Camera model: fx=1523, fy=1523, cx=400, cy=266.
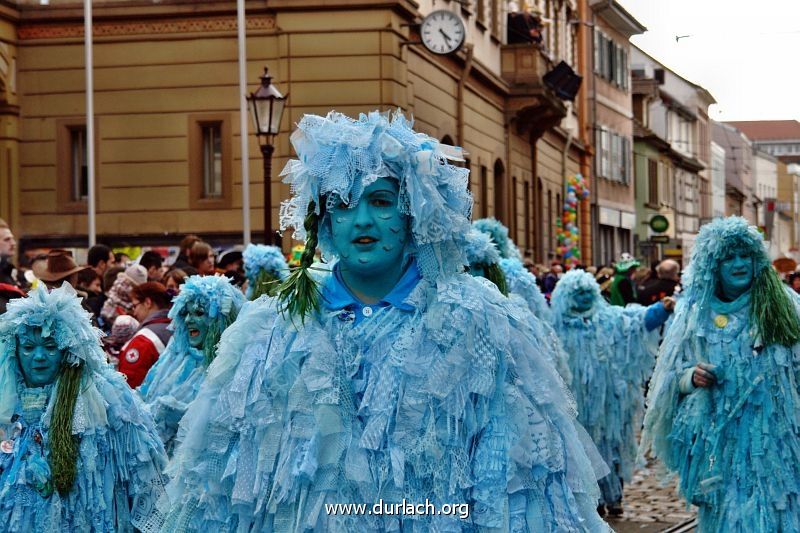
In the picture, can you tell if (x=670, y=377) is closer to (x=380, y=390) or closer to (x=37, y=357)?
(x=37, y=357)

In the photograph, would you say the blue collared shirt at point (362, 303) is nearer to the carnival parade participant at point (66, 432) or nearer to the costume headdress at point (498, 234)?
the carnival parade participant at point (66, 432)

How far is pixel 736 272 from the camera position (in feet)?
26.1

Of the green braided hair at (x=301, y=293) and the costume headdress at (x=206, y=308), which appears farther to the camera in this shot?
the costume headdress at (x=206, y=308)

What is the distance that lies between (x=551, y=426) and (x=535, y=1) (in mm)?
33290

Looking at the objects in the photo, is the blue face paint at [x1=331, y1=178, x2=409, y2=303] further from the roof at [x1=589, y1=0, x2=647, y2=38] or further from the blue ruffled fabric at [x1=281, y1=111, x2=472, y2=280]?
the roof at [x1=589, y1=0, x2=647, y2=38]

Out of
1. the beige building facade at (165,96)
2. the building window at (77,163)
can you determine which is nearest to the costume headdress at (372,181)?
the beige building facade at (165,96)

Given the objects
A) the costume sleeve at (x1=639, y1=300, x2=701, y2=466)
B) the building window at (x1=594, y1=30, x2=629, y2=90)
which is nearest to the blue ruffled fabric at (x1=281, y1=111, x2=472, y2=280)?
the costume sleeve at (x1=639, y1=300, x2=701, y2=466)

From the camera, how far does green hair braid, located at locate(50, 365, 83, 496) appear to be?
627 centimetres

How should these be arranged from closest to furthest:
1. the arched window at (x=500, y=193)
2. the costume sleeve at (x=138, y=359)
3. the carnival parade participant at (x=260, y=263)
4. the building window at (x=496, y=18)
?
the costume sleeve at (x=138, y=359)
the carnival parade participant at (x=260, y=263)
the building window at (x=496, y=18)
the arched window at (x=500, y=193)

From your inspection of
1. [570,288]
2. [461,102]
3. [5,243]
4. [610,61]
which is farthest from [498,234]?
[610,61]

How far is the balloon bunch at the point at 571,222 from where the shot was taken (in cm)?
3609

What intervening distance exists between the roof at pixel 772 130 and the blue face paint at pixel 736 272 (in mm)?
140330

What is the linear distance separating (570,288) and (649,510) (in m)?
1.73

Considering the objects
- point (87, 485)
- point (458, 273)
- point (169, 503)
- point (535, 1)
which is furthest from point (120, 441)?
point (535, 1)
